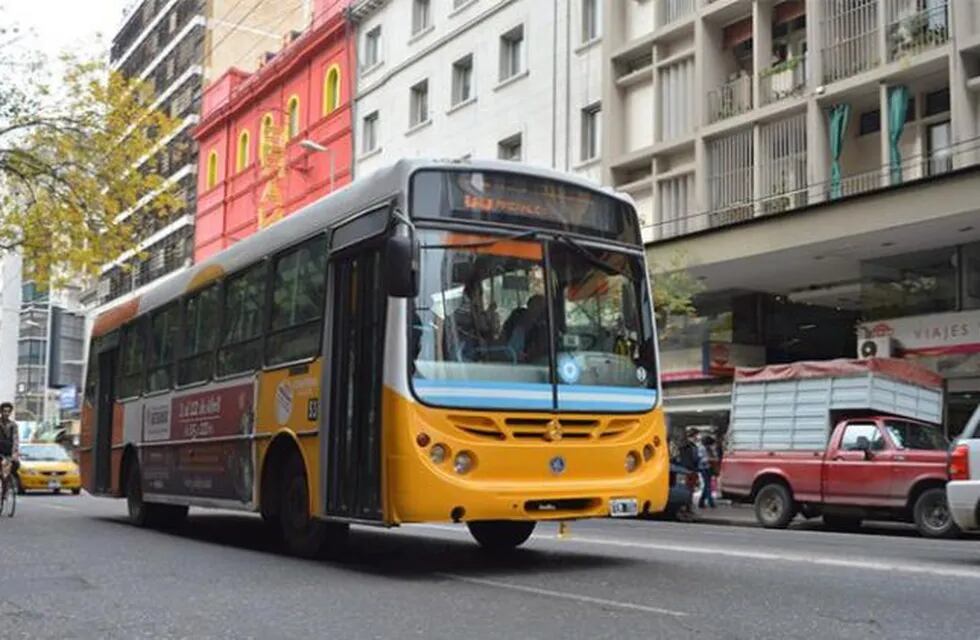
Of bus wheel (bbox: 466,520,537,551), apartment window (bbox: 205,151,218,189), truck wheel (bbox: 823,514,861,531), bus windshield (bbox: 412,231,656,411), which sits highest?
apartment window (bbox: 205,151,218,189)

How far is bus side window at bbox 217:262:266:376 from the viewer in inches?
423

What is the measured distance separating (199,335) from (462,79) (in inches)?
914

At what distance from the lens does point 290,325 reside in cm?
1004

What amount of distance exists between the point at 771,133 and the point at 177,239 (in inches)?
1518

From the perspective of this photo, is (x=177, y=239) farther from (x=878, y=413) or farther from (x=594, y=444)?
(x=594, y=444)

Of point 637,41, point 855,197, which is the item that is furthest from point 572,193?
point 637,41

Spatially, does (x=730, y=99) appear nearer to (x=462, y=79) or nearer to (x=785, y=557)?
(x=462, y=79)

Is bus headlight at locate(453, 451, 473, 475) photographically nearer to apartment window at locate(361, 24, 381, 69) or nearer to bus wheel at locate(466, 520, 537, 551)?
bus wheel at locate(466, 520, 537, 551)

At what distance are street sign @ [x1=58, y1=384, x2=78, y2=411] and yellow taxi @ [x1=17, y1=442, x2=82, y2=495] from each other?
45.3 m

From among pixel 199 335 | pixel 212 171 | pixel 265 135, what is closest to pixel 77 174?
pixel 199 335

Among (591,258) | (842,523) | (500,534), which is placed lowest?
(842,523)

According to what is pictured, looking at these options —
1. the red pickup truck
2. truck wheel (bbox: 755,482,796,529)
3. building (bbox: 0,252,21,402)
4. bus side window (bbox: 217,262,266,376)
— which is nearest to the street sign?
building (bbox: 0,252,21,402)

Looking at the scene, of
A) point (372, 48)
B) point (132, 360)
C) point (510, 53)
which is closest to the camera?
point (132, 360)

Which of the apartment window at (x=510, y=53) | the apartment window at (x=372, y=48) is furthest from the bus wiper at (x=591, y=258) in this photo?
the apartment window at (x=372, y=48)
